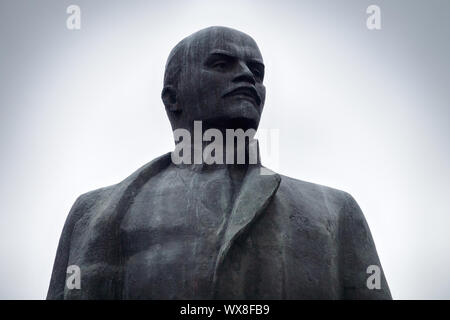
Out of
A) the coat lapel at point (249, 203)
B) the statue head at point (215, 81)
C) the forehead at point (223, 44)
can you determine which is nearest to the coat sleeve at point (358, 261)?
the coat lapel at point (249, 203)

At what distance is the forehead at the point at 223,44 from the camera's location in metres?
8.52

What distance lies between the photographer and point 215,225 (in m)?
7.59

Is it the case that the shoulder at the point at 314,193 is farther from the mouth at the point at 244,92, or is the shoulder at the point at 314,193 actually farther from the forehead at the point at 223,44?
the forehead at the point at 223,44

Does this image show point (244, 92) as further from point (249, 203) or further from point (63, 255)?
point (63, 255)

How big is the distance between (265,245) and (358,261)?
1057mm

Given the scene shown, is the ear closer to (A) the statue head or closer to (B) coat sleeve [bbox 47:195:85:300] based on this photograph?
(A) the statue head

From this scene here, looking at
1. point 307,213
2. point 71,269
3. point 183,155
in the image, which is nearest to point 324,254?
point 307,213

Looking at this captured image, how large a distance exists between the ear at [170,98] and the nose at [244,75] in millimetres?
771

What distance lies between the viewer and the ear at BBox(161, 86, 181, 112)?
874 centimetres

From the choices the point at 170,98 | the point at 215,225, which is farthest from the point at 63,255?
the point at 170,98

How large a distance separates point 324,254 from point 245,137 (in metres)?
1.46

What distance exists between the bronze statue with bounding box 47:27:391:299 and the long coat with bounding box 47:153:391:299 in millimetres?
10

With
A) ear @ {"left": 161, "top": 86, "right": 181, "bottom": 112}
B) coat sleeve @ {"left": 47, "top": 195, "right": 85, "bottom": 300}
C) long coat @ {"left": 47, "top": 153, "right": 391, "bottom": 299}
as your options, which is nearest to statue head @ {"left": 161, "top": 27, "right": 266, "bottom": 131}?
ear @ {"left": 161, "top": 86, "right": 181, "bottom": 112}
